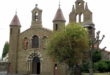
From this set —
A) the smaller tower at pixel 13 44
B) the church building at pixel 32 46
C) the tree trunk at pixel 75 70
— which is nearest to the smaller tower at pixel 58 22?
the church building at pixel 32 46

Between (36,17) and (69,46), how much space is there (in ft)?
46.6

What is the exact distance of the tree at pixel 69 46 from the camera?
183ft

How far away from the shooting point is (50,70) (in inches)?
2511

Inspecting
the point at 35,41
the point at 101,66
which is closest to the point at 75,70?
the point at 101,66

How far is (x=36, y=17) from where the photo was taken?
67125 millimetres

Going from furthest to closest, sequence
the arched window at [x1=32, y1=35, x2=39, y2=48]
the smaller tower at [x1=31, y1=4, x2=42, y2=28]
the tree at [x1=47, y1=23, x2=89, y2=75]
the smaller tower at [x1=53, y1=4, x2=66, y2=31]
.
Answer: the smaller tower at [x1=31, y1=4, x2=42, y2=28] < the arched window at [x1=32, y1=35, x2=39, y2=48] < the smaller tower at [x1=53, y1=4, x2=66, y2=31] < the tree at [x1=47, y1=23, x2=89, y2=75]

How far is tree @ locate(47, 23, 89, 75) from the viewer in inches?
2197

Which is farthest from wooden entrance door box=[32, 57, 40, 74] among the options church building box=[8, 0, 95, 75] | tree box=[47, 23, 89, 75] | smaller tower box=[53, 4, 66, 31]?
tree box=[47, 23, 89, 75]

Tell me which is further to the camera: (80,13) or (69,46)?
(80,13)

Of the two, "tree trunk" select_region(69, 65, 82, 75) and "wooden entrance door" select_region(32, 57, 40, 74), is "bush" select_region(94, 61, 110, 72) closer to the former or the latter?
"tree trunk" select_region(69, 65, 82, 75)

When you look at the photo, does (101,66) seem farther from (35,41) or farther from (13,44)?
(13,44)

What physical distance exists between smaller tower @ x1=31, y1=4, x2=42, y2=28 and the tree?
1016 cm

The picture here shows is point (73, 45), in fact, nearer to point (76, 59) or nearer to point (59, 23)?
point (76, 59)

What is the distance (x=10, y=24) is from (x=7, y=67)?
9107 millimetres
